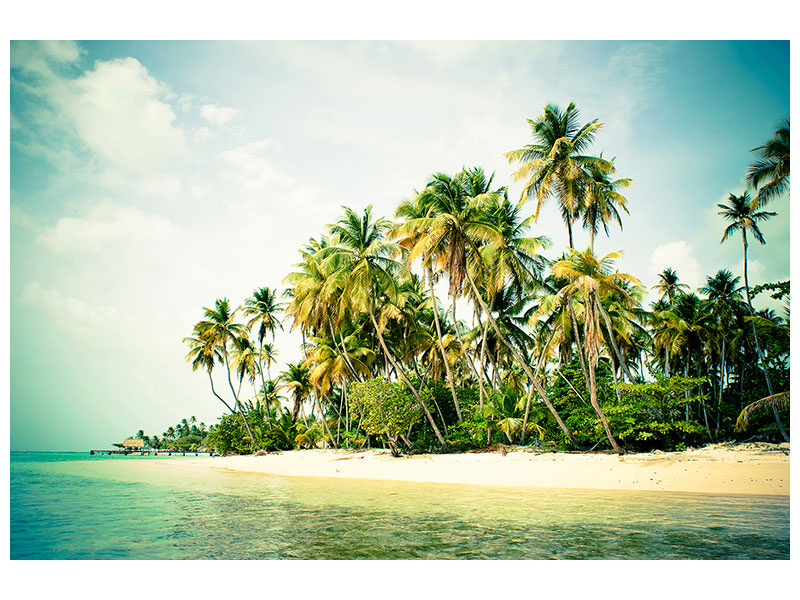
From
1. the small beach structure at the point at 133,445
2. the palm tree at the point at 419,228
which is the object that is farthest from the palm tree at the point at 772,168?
the small beach structure at the point at 133,445

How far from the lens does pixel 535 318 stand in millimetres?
16969

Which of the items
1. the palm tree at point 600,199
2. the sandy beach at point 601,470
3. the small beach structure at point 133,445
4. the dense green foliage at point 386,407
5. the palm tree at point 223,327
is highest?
the palm tree at point 600,199

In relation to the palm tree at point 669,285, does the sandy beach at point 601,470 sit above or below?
below

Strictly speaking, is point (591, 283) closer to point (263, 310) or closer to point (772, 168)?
point (772, 168)

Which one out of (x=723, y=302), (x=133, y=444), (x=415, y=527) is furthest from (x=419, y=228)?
(x=133, y=444)

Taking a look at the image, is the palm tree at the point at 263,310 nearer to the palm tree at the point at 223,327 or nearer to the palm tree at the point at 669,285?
the palm tree at the point at 223,327

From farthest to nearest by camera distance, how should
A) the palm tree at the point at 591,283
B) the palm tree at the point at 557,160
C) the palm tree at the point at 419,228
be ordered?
the palm tree at the point at 419,228
the palm tree at the point at 557,160
the palm tree at the point at 591,283

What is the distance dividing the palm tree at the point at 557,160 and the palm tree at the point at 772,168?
180 inches

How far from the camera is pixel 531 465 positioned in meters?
11.4

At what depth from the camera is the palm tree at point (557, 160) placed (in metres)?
13.7

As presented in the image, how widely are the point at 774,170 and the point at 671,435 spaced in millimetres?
7677

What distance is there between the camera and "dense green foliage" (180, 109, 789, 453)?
12.7 m
